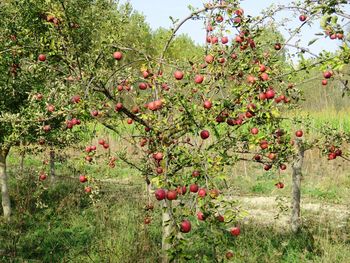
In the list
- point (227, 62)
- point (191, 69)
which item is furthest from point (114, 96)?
point (227, 62)

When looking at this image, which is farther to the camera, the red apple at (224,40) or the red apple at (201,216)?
the red apple at (224,40)

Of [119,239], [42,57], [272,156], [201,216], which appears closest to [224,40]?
[272,156]

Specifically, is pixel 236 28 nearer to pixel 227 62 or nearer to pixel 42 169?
pixel 227 62

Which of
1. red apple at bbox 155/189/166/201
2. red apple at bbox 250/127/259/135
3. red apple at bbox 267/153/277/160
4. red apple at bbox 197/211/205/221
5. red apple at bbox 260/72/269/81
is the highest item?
red apple at bbox 260/72/269/81

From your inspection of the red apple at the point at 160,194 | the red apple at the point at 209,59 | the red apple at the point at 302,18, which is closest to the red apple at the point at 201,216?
the red apple at the point at 160,194

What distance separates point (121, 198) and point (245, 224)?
3368 millimetres

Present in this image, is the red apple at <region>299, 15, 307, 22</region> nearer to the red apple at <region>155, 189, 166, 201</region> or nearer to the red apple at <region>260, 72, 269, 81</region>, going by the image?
the red apple at <region>260, 72, 269, 81</region>

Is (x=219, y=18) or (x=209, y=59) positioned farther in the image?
(x=219, y=18)

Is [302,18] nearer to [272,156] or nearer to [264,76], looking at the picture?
[264,76]

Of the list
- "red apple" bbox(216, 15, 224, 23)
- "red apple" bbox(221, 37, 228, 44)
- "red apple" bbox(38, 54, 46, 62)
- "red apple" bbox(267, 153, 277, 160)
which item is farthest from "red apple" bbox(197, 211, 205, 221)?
"red apple" bbox(38, 54, 46, 62)

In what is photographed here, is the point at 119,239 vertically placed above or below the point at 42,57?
below

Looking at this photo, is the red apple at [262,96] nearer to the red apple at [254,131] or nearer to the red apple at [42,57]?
the red apple at [254,131]

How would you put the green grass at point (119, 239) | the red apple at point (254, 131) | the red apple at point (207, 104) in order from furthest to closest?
the green grass at point (119, 239), the red apple at point (254, 131), the red apple at point (207, 104)

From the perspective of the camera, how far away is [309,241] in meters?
5.95
